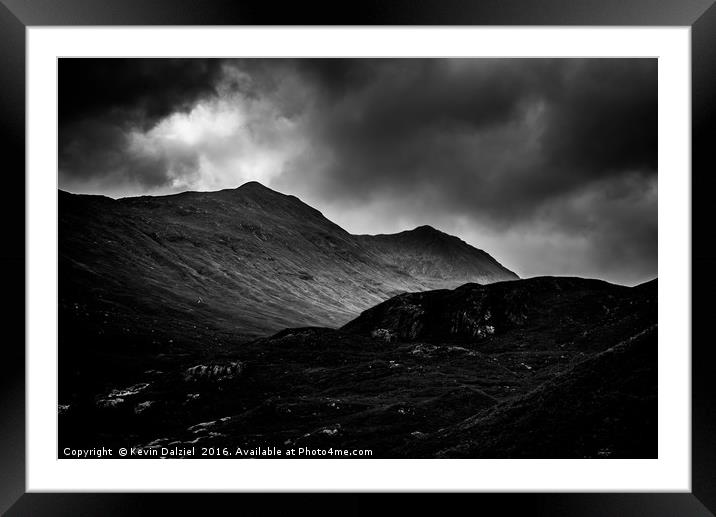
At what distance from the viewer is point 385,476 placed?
1118 centimetres

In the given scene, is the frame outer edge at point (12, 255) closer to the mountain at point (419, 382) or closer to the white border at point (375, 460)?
the white border at point (375, 460)

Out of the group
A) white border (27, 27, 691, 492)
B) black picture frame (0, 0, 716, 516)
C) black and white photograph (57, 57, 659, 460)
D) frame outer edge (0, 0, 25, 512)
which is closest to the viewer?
black picture frame (0, 0, 716, 516)

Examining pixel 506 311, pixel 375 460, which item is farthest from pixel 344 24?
pixel 506 311

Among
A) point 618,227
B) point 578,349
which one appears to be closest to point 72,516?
point 618,227

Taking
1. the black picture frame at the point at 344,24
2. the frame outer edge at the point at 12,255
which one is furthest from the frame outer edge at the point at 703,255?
the frame outer edge at the point at 12,255

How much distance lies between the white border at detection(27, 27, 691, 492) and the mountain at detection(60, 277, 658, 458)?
1.21 m

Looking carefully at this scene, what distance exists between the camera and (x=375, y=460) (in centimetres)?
1162

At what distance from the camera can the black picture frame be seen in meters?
10.5

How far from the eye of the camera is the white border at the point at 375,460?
1103cm

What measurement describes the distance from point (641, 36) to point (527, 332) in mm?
49088

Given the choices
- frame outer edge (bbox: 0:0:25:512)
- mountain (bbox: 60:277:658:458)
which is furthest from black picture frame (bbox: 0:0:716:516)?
mountain (bbox: 60:277:658:458)

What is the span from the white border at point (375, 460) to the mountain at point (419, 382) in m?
1.21

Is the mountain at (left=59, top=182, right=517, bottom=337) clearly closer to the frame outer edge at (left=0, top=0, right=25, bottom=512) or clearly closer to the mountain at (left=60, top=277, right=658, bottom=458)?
the mountain at (left=60, top=277, right=658, bottom=458)

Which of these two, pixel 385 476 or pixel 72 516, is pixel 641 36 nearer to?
pixel 385 476
